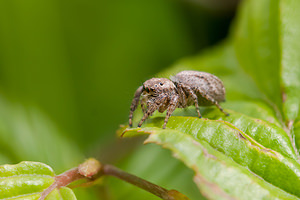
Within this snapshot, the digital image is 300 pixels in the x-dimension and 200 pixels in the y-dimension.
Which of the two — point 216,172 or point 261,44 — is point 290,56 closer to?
point 261,44

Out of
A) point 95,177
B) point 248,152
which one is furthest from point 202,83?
point 95,177

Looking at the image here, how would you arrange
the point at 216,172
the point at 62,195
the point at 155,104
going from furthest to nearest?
the point at 155,104, the point at 62,195, the point at 216,172

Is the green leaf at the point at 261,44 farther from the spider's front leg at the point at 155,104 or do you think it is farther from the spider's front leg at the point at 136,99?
the spider's front leg at the point at 136,99

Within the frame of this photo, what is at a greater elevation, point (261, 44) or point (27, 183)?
point (261, 44)

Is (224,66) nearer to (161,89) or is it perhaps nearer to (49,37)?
(161,89)

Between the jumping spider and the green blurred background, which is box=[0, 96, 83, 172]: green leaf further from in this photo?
the jumping spider

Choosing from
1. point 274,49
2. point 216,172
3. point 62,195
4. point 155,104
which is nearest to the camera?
point 216,172

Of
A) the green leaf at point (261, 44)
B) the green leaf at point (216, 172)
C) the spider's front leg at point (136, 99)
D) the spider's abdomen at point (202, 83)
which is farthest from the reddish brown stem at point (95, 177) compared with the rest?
the green leaf at point (261, 44)
